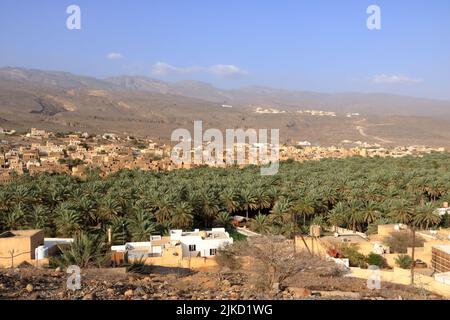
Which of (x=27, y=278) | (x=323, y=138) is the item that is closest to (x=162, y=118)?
(x=323, y=138)

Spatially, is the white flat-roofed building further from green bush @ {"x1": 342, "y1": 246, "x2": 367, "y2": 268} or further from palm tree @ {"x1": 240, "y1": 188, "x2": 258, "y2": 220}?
palm tree @ {"x1": 240, "y1": 188, "x2": 258, "y2": 220}

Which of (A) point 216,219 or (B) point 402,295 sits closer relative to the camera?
(B) point 402,295

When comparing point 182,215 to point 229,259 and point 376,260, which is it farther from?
point 376,260

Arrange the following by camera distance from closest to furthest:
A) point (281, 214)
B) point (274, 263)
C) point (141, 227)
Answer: point (274, 263)
point (141, 227)
point (281, 214)

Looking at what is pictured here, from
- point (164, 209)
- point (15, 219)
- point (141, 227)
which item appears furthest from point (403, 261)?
point (15, 219)

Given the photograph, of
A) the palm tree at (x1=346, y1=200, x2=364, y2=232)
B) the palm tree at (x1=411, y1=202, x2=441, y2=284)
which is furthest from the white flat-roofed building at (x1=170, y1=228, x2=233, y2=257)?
the palm tree at (x1=411, y1=202, x2=441, y2=284)

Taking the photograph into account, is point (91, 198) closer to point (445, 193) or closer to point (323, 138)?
point (445, 193)

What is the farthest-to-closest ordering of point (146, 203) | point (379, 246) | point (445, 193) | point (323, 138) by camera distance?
point (323, 138) < point (445, 193) < point (146, 203) < point (379, 246)
